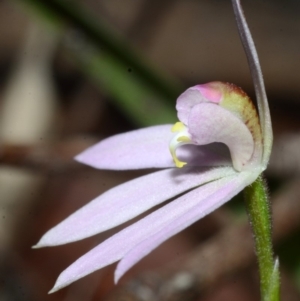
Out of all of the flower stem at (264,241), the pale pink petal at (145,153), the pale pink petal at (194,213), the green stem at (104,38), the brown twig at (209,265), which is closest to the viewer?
the pale pink petal at (194,213)

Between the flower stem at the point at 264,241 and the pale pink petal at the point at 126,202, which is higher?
the pale pink petal at the point at 126,202

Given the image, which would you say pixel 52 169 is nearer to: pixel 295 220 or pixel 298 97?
pixel 295 220

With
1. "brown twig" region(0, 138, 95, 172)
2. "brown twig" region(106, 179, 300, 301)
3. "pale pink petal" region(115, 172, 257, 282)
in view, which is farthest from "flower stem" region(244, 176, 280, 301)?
"brown twig" region(0, 138, 95, 172)

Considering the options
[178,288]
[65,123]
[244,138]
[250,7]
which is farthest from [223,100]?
[250,7]

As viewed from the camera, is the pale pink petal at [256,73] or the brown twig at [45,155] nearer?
the pale pink petal at [256,73]

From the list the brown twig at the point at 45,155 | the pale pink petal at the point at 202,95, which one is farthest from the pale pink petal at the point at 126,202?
the brown twig at the point at 45,155

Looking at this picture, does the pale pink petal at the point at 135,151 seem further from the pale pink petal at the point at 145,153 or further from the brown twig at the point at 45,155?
the brown twig at the point at 45,155

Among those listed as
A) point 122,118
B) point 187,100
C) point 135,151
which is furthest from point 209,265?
point 122,118
